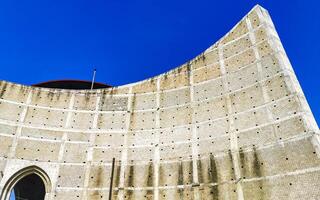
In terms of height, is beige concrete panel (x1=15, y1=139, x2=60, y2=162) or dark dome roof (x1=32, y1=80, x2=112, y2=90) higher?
dark dome roof (x1=32, y1=80, x2=112, y2=90)

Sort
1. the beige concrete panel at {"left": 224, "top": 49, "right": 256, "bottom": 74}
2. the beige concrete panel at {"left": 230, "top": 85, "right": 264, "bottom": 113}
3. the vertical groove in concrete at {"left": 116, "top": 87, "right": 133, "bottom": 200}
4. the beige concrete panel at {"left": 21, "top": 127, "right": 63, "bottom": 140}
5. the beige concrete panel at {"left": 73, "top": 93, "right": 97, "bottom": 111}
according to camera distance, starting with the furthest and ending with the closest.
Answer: the beige concrete panel at {"left": 73, "top": 93, "right": 97, "bottom": 111} < the beige concrete panel at {"left": 21, "top": 127, "right": 63, "bottom": 140} < the beige concrete panel at {"left": 224, "top": 49, "right": 256, "bottom": 74} < the vertical groove in concrete at {"left": 116, "top": 87, "right": 133, "bottom": 200} < the beige concrete panel at {"left": 230, "top": 85, "right": 264, "bottom": 113}

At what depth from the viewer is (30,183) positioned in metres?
23.0

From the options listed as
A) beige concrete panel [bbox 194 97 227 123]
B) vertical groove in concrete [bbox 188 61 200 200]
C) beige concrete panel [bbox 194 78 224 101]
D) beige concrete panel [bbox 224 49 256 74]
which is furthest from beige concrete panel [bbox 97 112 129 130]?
beige concrete panel [bbox 224 49 256 74]

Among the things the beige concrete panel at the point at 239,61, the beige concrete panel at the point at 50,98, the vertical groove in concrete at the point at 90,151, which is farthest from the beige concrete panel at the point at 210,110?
the beige concrete panel at the point at 50,98

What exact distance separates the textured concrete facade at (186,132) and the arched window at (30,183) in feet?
0.44

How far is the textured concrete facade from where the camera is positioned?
16.0 meters

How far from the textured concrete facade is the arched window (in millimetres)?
135

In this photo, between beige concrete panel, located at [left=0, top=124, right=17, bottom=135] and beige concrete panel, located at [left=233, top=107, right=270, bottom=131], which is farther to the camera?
beige concrete panel, located at [left=0, top=124, right=17, bottom=135]

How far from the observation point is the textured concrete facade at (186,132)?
16000 mm

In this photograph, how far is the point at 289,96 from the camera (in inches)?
661

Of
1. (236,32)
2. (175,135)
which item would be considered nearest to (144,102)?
(175,135)

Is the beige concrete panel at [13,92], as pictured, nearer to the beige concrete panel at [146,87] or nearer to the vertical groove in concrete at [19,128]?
the vertical groove in concrete at [19,128]

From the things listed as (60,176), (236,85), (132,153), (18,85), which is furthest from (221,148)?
(18,85)

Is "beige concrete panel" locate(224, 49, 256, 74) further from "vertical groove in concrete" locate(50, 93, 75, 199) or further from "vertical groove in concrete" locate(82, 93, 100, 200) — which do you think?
"vertical groove in concrete" locate(50, 93, 75, 199)
